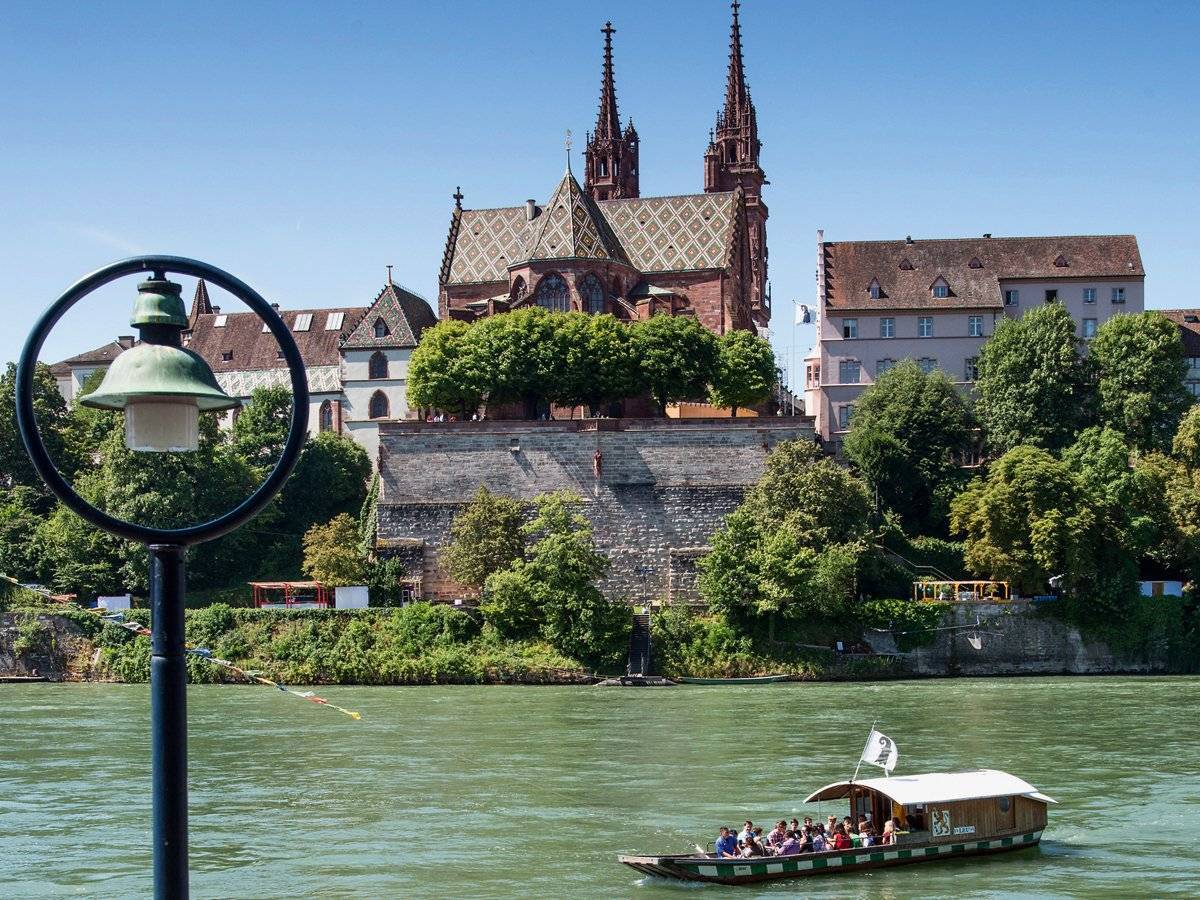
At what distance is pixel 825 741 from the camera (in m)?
42.8

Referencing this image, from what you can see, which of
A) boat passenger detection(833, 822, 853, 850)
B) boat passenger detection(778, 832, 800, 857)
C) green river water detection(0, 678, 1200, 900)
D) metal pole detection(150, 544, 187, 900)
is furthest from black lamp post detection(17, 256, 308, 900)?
boat passenger detection(833, 822, 853, 850)

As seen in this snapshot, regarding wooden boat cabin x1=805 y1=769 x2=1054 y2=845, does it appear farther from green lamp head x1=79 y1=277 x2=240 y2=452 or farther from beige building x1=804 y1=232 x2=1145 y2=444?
beige building x1=804 y1=232 x2=1145 y2=444

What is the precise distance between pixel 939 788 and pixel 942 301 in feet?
187

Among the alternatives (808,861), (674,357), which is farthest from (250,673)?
(674,357)

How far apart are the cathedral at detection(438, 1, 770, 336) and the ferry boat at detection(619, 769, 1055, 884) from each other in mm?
55109

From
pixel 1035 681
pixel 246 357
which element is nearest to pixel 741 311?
pixel 246 357

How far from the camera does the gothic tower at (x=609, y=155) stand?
104812mm

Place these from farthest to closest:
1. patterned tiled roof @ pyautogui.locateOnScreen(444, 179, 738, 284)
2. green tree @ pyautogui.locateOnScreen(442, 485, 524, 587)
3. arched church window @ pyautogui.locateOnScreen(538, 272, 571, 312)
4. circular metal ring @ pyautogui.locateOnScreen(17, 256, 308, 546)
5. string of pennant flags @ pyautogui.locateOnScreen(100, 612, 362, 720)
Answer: patterned tiled roof @ pyautogui.locateOnScreen(444, 179, 738, 284), arched church window @ pyautogui.locateOnScreen(538, 272, 571, 312), green tree @ pyautogui.locateOnScreen(442, 485, 524, 587), string of pennant flags @ pyautogui.locateOnScreen(100, 612, 362, 720), circular metal ring @ pyautogui.locateOnScreen(17, 256, 308, 546)

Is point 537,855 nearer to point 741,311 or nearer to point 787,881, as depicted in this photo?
point 787,881

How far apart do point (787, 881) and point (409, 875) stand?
19.9 ft

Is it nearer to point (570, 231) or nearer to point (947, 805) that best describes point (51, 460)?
point (947, 805)

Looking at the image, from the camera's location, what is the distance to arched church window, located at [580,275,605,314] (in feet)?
278

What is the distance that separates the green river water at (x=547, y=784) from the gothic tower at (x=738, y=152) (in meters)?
51.5

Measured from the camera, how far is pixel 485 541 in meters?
67.4
